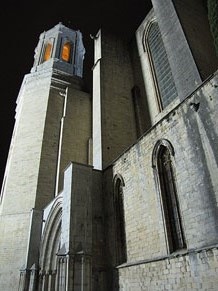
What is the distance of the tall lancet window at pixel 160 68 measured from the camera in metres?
9.98

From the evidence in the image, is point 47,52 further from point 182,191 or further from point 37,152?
point 182,191

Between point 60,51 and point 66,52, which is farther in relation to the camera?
point 66,52

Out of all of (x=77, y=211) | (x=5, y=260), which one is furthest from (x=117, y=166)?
(x=5, y=260)

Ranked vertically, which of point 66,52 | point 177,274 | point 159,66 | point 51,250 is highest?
point 66,52

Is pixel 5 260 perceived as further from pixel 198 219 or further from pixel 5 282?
pixel 198 219

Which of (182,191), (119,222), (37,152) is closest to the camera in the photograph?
(182,191)

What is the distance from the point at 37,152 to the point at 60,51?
31.1 feet

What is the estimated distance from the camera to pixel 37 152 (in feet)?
40.1

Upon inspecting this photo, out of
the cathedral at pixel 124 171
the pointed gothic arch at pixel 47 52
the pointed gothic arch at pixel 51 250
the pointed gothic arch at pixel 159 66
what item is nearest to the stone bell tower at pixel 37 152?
the cathedral at pixel 124 171

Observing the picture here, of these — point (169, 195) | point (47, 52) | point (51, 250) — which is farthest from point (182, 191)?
point (47, 52)

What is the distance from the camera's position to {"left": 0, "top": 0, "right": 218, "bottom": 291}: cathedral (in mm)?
4895

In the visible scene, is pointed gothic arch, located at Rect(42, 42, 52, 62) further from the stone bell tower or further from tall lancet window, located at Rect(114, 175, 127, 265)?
tall lancet window, located at Rect(114, 175, 127, 265)

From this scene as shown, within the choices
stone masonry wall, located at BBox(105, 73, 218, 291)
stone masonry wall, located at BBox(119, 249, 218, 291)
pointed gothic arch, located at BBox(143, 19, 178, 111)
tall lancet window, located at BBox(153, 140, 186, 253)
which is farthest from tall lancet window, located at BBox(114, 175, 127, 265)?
pointed gothic arch, located at BBox(143, 19, 178, 111)

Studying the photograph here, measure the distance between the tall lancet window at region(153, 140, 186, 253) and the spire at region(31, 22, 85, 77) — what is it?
40.9 feet
